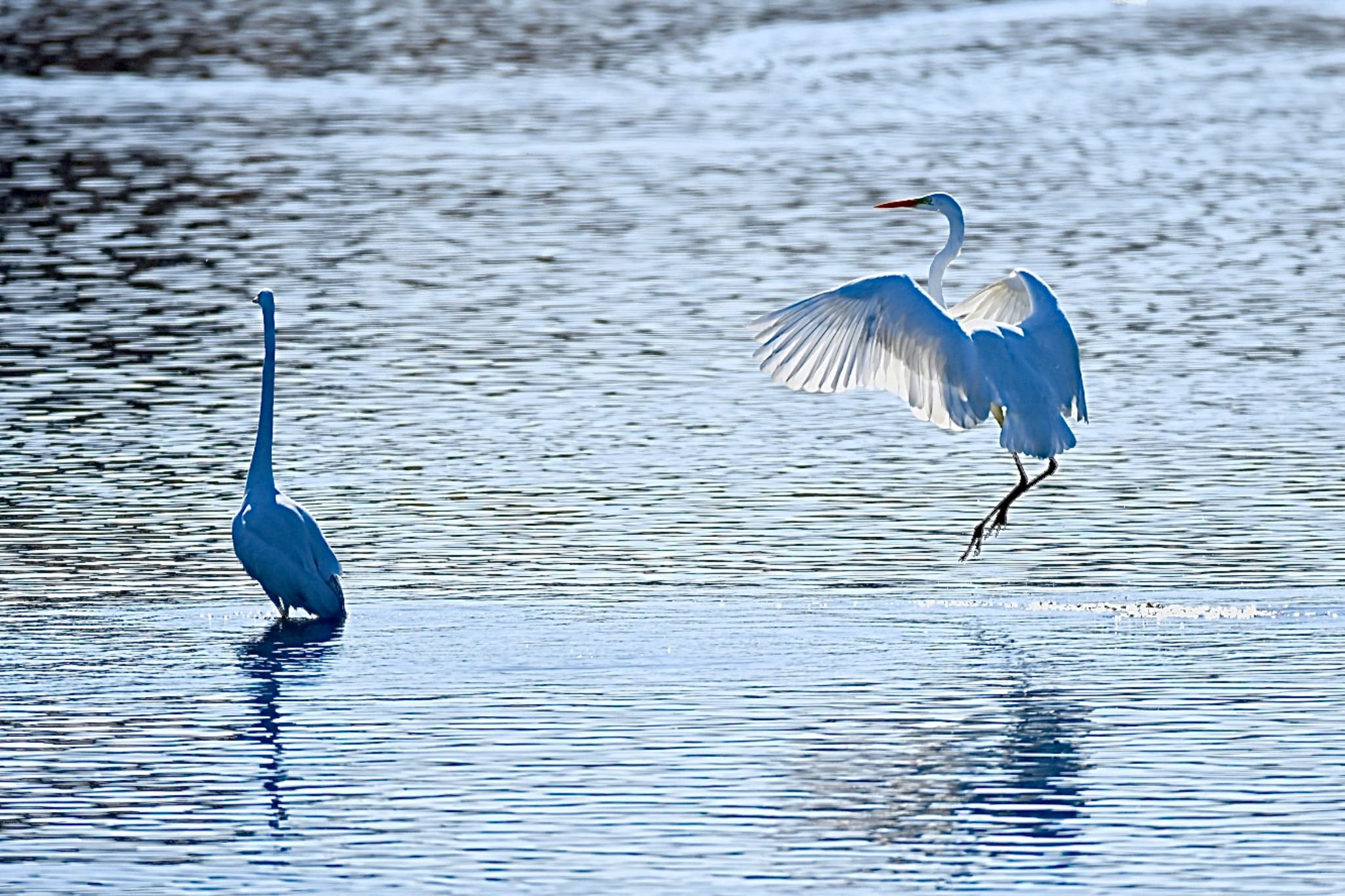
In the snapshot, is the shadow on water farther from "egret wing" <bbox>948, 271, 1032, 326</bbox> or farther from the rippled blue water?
"egret wing" <bbox>948, 271, 1032, 326</bbox>

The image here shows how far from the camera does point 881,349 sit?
10.5 meters

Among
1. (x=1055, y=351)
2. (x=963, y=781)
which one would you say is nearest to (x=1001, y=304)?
(x=1055, y=351)

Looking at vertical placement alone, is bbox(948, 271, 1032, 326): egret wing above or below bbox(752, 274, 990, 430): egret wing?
below

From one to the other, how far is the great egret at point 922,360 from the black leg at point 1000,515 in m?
0.03

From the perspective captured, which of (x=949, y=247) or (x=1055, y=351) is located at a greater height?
(x=949, y=247)

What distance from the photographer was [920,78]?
29.4 meters

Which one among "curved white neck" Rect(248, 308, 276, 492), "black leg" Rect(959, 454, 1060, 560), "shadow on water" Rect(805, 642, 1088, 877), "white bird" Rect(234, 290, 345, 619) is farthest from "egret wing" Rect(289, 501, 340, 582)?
"black leg" Rect(959, 454, 1060, 560)

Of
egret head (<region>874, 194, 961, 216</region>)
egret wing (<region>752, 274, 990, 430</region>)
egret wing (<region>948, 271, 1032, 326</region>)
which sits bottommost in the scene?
egret wing (<region>948, 271, 1032, 326</region>)

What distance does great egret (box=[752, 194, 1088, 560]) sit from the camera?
1036cm

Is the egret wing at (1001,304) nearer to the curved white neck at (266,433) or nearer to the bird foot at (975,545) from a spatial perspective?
the bird foot at (975,545)

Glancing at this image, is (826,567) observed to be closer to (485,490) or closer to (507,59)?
(485,490)

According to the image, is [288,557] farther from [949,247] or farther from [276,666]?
[949,247]

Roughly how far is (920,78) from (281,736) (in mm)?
22029

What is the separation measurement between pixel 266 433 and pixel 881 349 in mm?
2397
